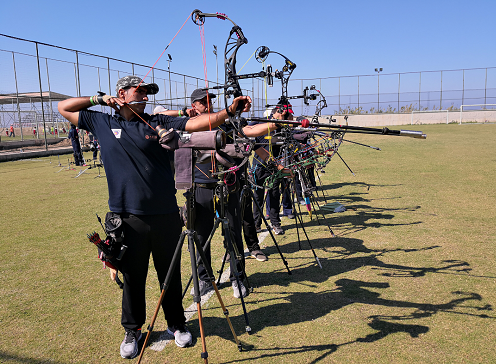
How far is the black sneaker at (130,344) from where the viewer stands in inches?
116

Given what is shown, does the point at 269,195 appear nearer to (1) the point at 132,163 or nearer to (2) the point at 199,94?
(2) the point at 199,94

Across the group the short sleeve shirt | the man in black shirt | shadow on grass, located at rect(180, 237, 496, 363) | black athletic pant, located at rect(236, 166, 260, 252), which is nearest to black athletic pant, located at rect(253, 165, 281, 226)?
black athletic pant, located at rect(236, 166, 260, 252)

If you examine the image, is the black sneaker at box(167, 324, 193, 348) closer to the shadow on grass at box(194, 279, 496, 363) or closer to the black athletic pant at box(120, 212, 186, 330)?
the black athletic pant at box(120, 212, 186, 330)

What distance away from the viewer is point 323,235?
19.9 feet

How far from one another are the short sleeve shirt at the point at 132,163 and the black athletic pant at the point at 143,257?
0.11 m

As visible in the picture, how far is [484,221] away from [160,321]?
5.97 metres

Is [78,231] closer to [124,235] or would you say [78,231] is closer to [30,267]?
[30,267]

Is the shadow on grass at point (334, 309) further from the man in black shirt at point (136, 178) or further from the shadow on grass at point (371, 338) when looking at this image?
the man in black shirt at point (136, 178)

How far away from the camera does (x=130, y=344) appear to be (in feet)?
9.80

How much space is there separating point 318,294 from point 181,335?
5.39 ft

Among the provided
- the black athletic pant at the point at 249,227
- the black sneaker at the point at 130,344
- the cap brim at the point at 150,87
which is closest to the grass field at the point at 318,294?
the black sneaker at the point at 130,344

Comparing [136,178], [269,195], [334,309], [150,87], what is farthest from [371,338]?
[269,195]

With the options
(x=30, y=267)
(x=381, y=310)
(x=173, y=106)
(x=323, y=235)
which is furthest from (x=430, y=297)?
(x=173, y=106)

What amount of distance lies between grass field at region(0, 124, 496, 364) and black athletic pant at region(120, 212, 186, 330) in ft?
1.11
